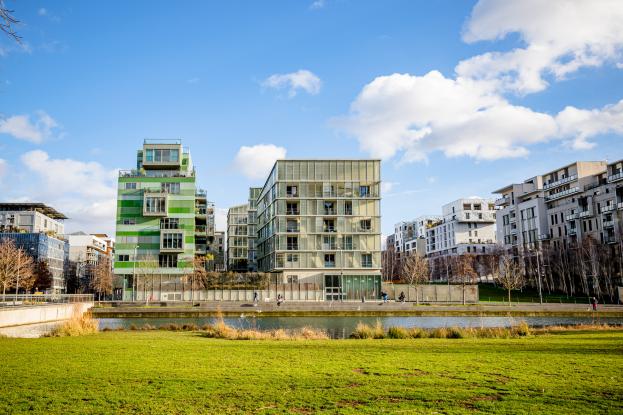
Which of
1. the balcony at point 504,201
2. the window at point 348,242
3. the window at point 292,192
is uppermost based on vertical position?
the balcony at point 504,201

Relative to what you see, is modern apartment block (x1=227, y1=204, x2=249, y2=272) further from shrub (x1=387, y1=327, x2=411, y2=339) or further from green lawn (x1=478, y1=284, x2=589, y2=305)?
shrub (x1=387, y1=327, x2=411, y2=339)

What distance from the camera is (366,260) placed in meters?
80.2

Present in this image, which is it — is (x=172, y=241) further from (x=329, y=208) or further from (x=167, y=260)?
(x=329, y=208)

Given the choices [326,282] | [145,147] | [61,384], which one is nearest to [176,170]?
[145,147]

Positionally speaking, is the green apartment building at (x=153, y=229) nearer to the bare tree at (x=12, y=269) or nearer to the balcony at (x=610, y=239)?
the bare tree at (x=12, y=269)

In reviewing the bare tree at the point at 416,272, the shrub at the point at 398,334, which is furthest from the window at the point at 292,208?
the shrub at the point at 398,334

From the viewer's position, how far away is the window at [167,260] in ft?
263

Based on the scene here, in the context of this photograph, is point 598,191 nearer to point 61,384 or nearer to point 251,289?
point 251,289

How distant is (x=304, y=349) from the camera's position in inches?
674

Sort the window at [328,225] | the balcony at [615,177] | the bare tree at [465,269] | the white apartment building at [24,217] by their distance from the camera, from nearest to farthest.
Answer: the window at [328,225] → the balcony at [615,177] → the bare tree at [465,269] → the white apartment building at [24,217]

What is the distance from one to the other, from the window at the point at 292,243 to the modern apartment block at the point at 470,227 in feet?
262

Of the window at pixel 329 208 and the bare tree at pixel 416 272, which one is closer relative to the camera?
the bare tree at pixel 416 272

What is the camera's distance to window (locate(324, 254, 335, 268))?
80.2m

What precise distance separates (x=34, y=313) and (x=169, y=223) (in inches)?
1809
